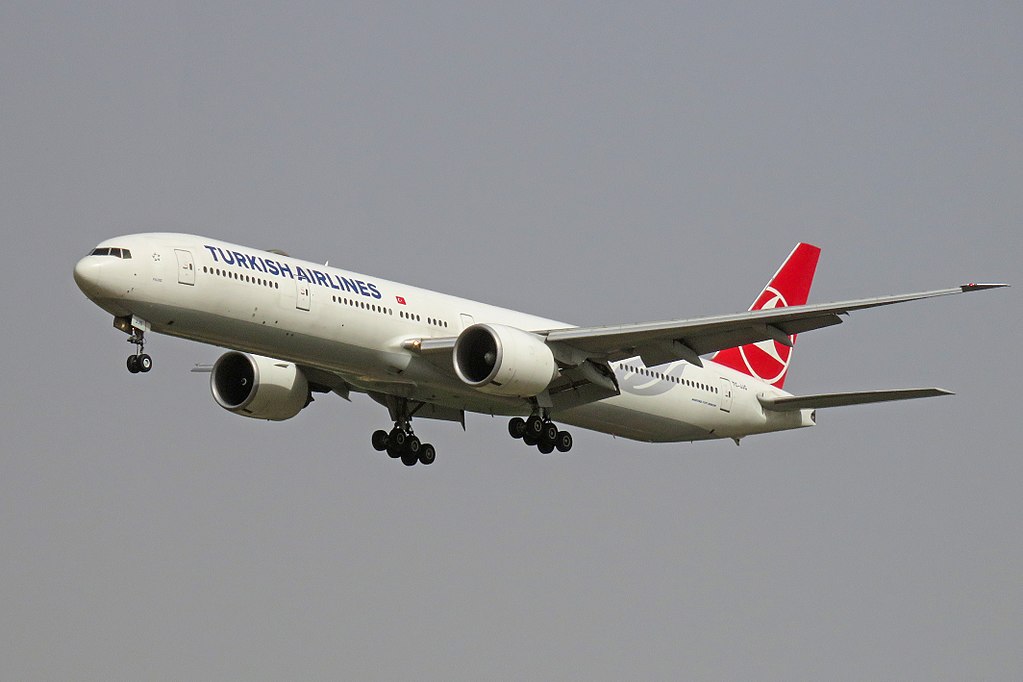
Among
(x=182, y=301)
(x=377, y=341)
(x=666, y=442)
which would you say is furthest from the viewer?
(x=666, y=442)

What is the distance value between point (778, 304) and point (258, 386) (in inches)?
666

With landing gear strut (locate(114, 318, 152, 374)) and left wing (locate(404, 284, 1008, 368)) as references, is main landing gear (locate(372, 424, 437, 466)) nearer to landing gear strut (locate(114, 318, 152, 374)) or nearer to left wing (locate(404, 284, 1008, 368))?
left wing (locate(404, 284, 1008, 368))

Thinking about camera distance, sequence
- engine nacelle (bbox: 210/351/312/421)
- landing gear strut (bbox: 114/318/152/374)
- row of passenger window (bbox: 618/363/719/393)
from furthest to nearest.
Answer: row of passenger window (bbox: 618/363/719/393) < engine nacelle (bbox: 210/351/312/421) < landing gear strut (bbox: 114/318/152/374)

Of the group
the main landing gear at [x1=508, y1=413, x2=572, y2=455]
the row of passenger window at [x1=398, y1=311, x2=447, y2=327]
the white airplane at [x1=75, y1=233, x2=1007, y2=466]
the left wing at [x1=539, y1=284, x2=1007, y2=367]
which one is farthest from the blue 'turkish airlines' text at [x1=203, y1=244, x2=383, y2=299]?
the main landing gear at [x1=508, y1=413, x2=572, y2=455]

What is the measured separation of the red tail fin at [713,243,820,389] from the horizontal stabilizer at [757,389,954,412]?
185 cm

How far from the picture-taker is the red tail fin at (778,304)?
47.2m

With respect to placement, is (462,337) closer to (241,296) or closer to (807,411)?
(241,296)

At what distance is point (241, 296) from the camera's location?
1379 inches

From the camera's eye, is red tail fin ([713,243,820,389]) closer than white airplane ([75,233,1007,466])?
No

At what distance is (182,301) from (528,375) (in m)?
8.23

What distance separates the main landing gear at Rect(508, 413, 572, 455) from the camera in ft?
132

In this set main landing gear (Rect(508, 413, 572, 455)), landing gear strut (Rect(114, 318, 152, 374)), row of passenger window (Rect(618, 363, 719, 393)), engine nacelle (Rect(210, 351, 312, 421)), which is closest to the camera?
landing gear strut (Rect(114, 318, 152, 374))

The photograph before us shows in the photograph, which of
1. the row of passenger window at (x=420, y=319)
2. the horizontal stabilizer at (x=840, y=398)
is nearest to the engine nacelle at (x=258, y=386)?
the row of passenger window at (x=420, y=319)

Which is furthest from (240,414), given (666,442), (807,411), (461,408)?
(807,411)
